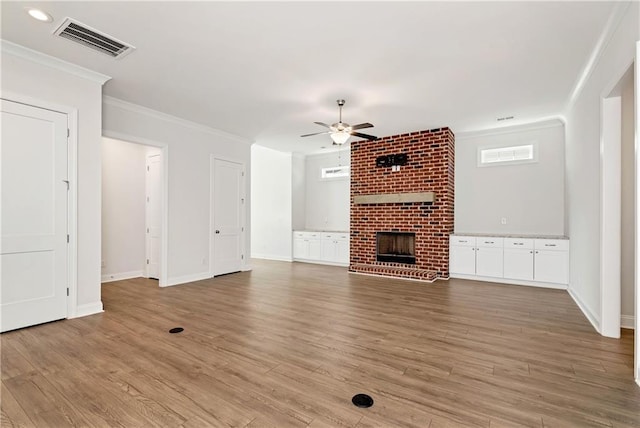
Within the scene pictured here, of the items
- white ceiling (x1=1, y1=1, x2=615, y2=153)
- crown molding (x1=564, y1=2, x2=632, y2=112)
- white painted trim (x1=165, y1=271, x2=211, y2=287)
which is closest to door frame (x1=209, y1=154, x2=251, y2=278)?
white painted trim (x1=165, y1=271, x2=211, y2=287)

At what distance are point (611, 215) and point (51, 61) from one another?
245 inches

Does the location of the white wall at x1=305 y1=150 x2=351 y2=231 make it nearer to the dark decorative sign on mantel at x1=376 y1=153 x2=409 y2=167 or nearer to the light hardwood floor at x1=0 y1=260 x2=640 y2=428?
the dark decorative sign on mantel at x1=376 y1=153 x2=409 y2=167

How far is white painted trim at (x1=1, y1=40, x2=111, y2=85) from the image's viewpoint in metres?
3.22

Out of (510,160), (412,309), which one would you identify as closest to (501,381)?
(412,309)

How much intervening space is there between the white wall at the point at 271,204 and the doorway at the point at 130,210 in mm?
3052

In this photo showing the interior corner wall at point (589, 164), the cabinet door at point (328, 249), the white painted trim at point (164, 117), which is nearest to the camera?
the interior corner wall at point (589, 164)

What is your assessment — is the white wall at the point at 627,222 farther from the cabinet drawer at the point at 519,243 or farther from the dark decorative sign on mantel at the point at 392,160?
the dark decorative sign on mantel at the point at 392,160

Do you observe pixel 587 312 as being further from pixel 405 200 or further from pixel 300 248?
pixel 300 248

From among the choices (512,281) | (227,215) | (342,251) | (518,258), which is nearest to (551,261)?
(518,258)

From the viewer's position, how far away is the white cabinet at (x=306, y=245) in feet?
26.7

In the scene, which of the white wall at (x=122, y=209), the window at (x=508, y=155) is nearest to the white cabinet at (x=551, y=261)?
the window at (x=508, y=155)

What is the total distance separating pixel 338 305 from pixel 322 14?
3423mm

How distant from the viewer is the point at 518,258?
5559mm

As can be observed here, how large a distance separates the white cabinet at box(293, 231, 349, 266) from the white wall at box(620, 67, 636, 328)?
4.99m
